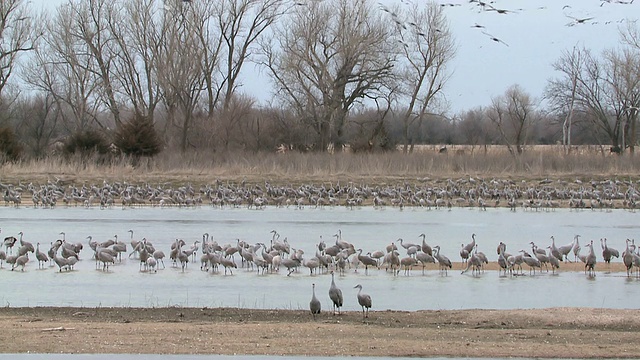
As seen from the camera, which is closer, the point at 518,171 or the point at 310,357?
the point at 310,357

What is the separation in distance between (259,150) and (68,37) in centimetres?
1499

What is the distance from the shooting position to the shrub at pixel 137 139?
143 ft

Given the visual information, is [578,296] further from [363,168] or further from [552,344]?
[363,168]

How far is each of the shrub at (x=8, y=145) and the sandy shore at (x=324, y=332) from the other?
33.1m

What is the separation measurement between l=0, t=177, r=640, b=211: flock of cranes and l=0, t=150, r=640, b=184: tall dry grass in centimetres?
140

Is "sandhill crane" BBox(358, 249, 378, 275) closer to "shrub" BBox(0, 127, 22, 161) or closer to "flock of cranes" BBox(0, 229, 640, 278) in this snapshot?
"flock of cranes" BBox(0, 229, 640, 278)

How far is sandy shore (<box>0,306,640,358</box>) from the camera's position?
9.81 meters

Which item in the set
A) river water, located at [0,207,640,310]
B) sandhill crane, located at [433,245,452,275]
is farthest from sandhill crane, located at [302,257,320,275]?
sandhill crane, located at [433,245,452,275]

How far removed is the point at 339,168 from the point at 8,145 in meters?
16.3

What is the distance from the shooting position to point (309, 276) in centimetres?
1572

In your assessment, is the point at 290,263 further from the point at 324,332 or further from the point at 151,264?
the point at 324,332

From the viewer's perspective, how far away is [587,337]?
34.8 ft

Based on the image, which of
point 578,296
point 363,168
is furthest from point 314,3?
point 578,296

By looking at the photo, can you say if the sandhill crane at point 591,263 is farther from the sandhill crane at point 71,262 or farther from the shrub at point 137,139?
the shrub at point 137,139
